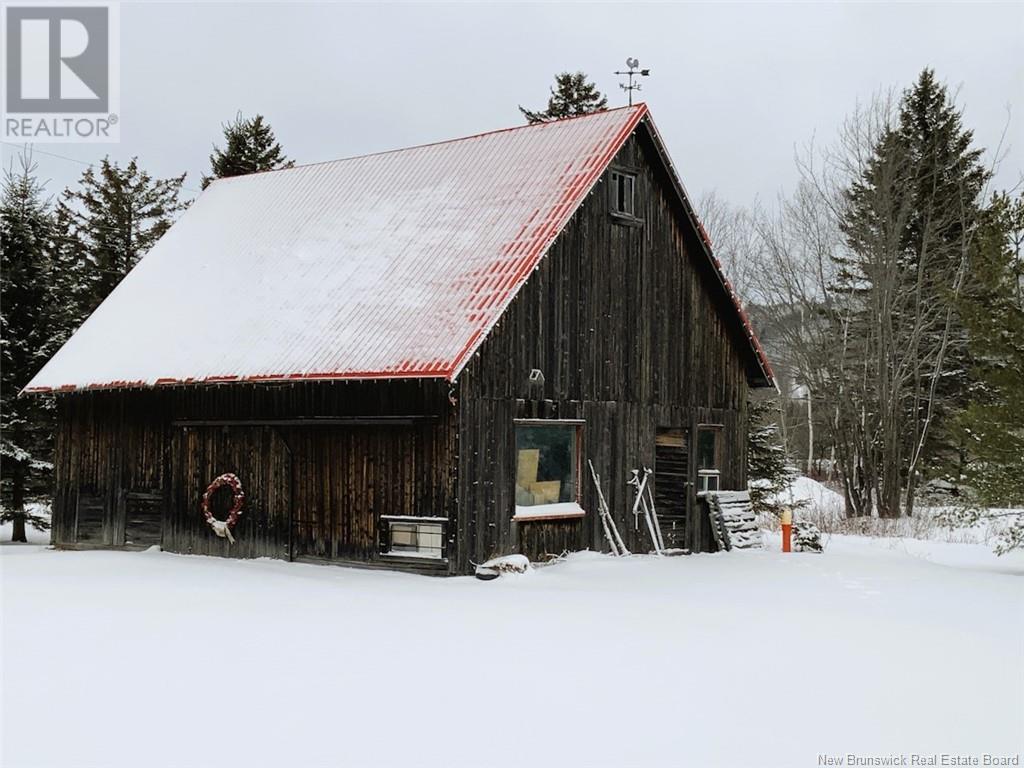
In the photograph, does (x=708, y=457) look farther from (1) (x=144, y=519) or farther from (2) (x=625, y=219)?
(1) (x=144, y=519)

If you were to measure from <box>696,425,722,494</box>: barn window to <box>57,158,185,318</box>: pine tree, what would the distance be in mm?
20978

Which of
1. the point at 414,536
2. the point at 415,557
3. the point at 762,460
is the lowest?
the point at 415,557

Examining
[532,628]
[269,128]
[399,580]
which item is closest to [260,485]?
[399,580]

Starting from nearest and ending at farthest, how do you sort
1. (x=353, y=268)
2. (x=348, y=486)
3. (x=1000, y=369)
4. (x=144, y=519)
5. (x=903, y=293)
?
(x=348, y=486) < (x=1000, y=369) < (x=353, y=268) < (x=144, y=519) < (x=903, y=293)

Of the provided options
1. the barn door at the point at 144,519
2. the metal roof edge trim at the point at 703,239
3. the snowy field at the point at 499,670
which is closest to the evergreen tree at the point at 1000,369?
the snowy field at the point at 499,670

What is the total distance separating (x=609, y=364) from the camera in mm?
18828

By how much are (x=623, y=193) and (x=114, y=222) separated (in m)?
22.1

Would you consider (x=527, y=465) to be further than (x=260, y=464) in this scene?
No

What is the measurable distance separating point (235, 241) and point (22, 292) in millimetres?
7757

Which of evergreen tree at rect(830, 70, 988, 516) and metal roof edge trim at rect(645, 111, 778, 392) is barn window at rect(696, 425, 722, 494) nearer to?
metal roof edge trim at rect(645, 111, 778, 392)

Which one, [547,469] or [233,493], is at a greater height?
[547,469]

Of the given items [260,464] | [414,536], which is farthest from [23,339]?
[414,536]

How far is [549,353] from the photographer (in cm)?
1750

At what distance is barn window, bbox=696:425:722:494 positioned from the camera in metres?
21.2
